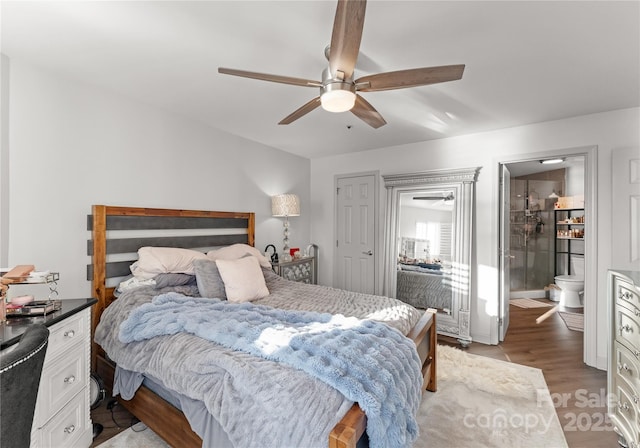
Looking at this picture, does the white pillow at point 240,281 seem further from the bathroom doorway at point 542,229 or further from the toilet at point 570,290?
the toilet at point 570,290

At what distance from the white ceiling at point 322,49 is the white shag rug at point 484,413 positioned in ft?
8.38

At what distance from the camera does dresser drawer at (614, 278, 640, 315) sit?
70.4 inches

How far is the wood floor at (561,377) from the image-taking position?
1.99 meters

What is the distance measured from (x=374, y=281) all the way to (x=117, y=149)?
3.54 meters

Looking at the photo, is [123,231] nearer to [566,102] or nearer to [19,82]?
[19,82]

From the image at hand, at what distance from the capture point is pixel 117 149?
2615 millimetres

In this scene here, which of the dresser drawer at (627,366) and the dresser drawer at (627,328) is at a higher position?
the dresser drawer at (627,328)

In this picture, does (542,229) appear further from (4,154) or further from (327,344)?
(4,154)

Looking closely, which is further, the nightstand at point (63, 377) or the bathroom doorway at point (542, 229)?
the bathroom doorway at point (542, 229)

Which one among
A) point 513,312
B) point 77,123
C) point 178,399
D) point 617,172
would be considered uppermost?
point 77,123

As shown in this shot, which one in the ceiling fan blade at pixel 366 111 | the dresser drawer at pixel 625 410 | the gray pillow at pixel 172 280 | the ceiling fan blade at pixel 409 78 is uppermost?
the ceiling fan blade at pixel 409 78

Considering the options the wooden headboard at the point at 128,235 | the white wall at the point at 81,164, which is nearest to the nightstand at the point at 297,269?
the wooden headboard at the point at 128,235

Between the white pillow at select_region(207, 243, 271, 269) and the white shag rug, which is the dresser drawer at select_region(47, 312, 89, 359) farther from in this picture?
the white pillow at select_region(207, 243, 271, 269)

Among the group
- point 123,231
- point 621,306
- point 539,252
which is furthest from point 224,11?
point 539,252
